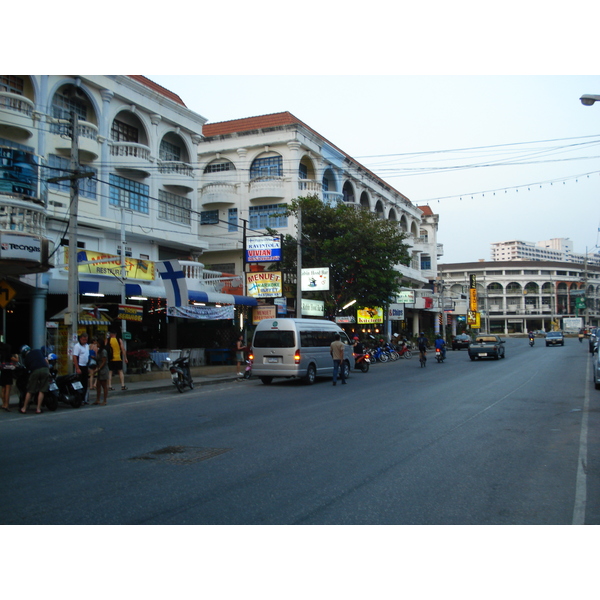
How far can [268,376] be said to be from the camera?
19.8 metres

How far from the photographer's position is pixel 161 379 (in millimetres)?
21594

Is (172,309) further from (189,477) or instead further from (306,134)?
(306,134)

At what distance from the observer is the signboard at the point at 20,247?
1612 centimetres

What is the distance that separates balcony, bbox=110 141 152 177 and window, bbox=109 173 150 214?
64 centimetres

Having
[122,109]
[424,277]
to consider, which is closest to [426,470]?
[122,109]

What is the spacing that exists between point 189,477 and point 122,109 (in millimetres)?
24632

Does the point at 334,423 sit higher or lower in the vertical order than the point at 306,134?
lower

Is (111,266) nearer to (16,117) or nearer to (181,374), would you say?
(16,117)

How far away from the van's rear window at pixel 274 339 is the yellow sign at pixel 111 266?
6523 millimetres

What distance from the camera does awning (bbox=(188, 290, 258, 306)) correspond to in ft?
82.8

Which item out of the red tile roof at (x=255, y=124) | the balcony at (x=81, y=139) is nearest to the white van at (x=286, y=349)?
the balcony at (x=81, y=139)

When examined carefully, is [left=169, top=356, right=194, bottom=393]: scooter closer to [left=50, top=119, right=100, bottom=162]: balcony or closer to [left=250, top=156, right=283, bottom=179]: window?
[left=50, top=119, right=100, bottom=162]: balcony

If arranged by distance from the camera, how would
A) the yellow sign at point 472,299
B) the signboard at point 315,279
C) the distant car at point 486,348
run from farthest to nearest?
the yellow sign at point 472,299
the distant car at point 486,348
the signboard at point 315,279

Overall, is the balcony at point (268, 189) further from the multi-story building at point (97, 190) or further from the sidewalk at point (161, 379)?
the sidewalk at point (161, 379)
